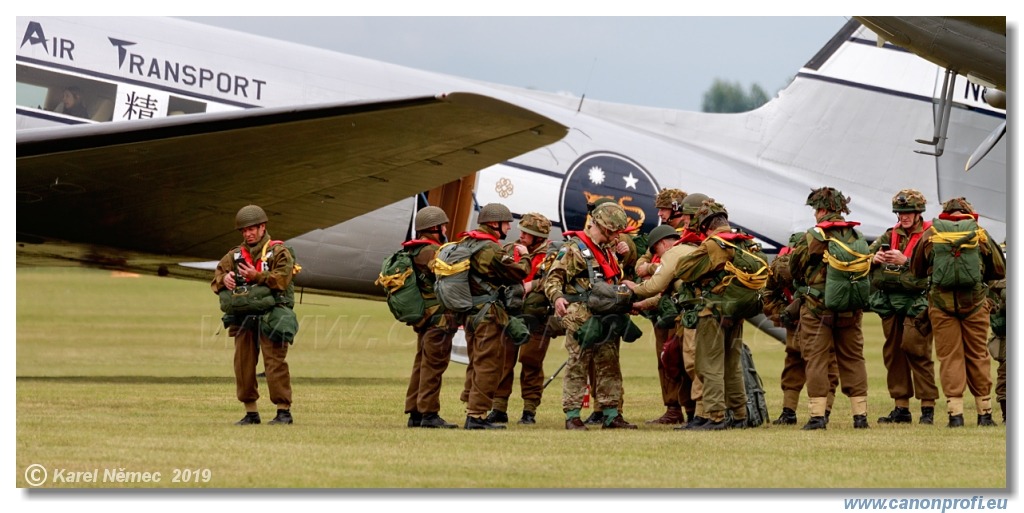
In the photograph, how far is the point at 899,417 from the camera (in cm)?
1275

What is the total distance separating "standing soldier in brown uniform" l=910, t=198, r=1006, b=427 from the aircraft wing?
346 cm

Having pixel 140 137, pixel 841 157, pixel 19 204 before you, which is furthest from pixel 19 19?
pixel 841 157

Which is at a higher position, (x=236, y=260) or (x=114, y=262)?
(x=236, y=260)

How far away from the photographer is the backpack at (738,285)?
11.5 m

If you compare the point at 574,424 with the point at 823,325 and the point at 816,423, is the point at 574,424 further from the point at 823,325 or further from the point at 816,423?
the point at 823,325

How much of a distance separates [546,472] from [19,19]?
8694 mm

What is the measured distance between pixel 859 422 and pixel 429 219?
4.16 m

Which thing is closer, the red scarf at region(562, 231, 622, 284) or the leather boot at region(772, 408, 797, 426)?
the red scarf at region(562, 231, 622, 284)

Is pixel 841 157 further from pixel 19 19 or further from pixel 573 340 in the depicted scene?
pixel 19 19

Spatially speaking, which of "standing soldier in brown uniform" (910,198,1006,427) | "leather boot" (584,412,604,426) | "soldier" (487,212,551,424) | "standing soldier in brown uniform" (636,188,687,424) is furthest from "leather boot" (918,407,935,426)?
"soldier" (487,212,551,424)

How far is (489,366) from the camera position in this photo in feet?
37.4

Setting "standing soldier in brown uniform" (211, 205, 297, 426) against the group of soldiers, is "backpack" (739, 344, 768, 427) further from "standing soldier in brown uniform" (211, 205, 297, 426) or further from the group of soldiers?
"standing soldier in brown uniform" (211, 205, 297, 426)

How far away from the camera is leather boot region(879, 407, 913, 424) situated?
12.7 meters

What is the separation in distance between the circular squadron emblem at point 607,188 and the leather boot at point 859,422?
5.31 metres
